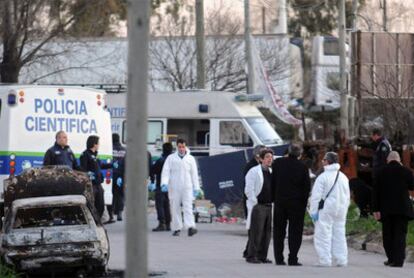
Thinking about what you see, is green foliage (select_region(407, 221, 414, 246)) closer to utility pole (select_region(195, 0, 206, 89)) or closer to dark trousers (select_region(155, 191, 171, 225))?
dark trousers (select_region(155, 191, 171, 225))

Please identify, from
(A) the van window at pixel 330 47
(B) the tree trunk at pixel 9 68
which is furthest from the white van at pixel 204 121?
(A) the van window at pixel 330 47

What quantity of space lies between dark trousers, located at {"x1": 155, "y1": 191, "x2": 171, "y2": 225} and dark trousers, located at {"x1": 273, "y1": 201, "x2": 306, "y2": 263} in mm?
5940

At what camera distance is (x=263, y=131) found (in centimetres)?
2909

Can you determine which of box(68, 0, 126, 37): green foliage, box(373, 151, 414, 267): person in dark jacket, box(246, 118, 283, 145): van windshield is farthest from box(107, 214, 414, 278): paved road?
box(68, 0, 126, 37): green foliage

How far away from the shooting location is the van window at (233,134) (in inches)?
1145

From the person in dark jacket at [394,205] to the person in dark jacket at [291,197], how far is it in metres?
1.09

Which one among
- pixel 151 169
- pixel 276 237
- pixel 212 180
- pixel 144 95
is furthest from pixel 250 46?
pixel 144 95

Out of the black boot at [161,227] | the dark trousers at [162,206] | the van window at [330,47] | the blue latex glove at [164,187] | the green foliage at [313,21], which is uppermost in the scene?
the green foliage at [313,21]

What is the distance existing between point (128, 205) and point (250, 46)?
2559cm

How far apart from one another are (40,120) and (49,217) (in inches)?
257

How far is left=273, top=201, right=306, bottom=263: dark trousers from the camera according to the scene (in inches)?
629

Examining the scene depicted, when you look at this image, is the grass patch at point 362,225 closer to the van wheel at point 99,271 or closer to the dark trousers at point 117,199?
the dark trousers at point 117,199

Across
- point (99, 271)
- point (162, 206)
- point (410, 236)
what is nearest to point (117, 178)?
point (162, 206)

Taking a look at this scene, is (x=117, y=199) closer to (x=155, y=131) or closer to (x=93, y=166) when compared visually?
(x=93, y=166)
